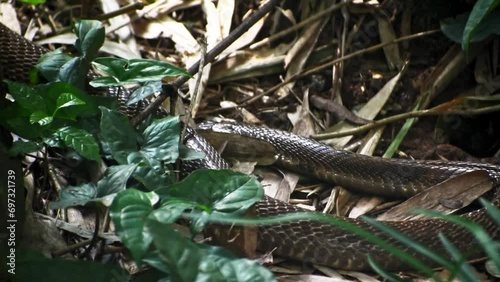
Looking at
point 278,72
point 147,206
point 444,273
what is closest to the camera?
point 147,206

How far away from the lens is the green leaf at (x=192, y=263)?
2330mm

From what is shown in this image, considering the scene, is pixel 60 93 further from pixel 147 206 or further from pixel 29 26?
pixel 29 26

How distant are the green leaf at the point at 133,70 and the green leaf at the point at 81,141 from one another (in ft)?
0.78

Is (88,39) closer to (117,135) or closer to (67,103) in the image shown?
(67,103)

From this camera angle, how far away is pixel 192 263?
235 centimetres

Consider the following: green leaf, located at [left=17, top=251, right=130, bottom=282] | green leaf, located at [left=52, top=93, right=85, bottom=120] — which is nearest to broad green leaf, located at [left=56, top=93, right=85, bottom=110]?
green leaf, located at [left=52, top=93, right=85, bottom=120]

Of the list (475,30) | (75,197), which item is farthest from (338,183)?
(75,197)

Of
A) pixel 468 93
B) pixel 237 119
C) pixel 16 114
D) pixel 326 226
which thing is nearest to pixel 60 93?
pixel 16 114

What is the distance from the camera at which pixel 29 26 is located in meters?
5.32

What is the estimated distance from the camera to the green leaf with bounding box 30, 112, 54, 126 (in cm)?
305

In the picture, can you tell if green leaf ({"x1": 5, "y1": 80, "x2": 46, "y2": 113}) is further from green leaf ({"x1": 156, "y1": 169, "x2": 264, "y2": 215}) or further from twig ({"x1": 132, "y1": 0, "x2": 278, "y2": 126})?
green leaf ({"x1": 156, "y1": 169, "x2": 264, "y2": 215})

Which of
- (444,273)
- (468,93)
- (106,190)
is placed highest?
(106,190)

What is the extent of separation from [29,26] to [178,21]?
1094mm

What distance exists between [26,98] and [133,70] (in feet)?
1.53
